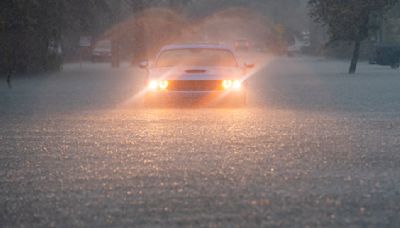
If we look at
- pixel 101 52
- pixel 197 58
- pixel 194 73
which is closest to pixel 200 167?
pixel 194 73

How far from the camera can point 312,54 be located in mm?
102562

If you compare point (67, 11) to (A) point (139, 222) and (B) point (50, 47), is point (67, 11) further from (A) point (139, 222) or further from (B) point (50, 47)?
Answer: (A) point (139, 222)

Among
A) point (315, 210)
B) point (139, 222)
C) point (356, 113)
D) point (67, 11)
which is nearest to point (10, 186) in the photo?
point (139, 222)

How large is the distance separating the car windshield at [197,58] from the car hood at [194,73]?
0.53 metres

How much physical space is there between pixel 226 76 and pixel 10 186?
11.2m

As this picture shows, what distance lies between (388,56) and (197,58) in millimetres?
35729

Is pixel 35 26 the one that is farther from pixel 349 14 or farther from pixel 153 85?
pixel 153 85

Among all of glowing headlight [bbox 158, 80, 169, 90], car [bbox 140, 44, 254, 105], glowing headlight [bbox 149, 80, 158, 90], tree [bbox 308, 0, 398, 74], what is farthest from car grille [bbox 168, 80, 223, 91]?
tree [bbox 308, 0, 398, 74]

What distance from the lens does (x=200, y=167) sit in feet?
36.0

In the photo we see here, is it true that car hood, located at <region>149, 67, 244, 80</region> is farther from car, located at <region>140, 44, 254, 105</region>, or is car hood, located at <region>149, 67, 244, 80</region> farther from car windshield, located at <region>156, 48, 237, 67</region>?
car windshield, located at <region>156, 48, 237, 67</region>

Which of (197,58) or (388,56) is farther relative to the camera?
(388,56)

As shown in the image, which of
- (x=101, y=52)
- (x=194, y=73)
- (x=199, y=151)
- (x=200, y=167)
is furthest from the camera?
(x=101, y=52)

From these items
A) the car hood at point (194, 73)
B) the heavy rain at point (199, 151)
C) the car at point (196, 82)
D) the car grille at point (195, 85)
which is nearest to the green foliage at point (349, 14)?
the heavy rain at point (199, 151)

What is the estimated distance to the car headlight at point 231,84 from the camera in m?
20.5
